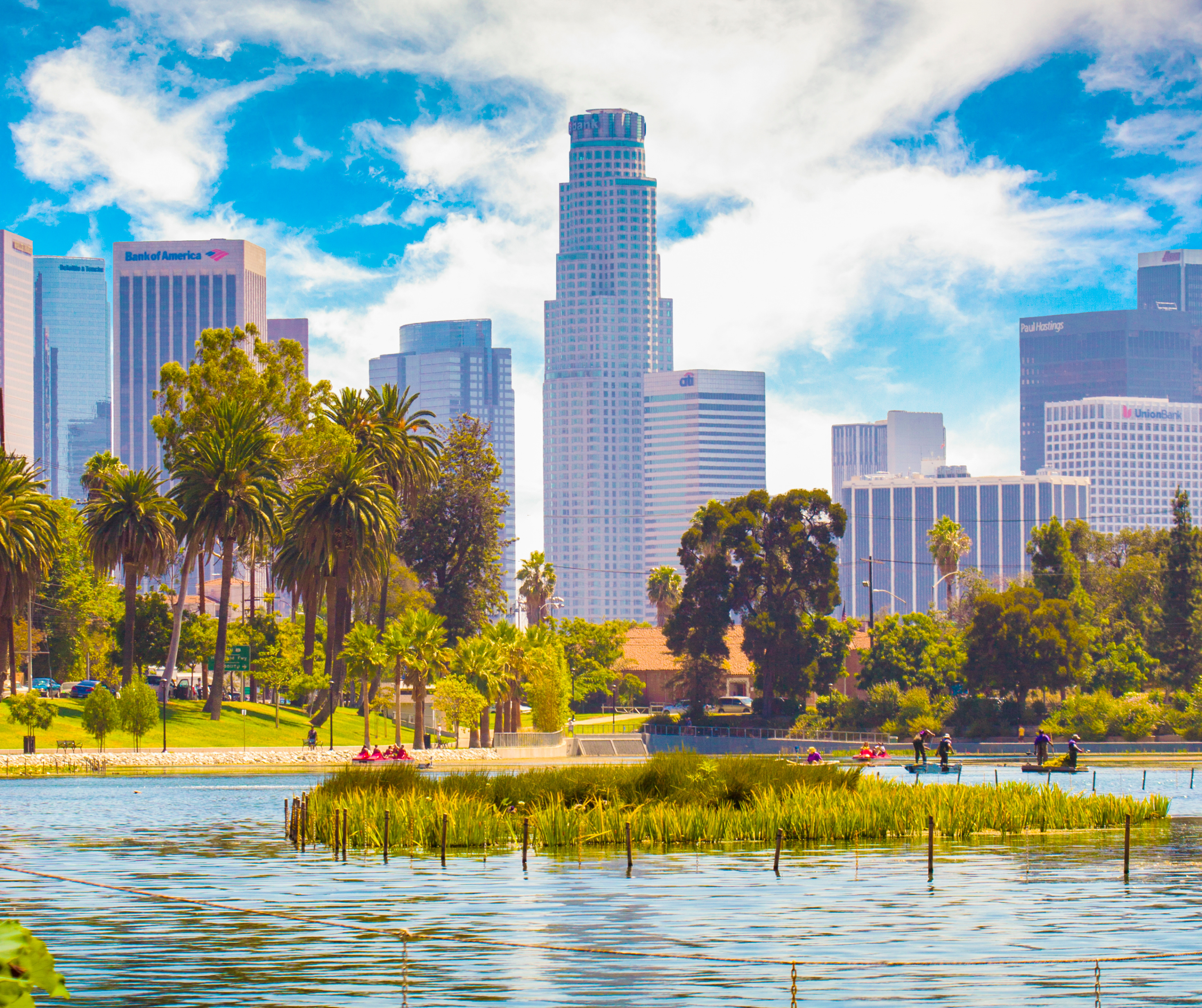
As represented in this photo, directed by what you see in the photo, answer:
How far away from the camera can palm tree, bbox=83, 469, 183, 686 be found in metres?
99.5

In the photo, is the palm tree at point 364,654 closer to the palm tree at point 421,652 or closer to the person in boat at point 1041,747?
the palm tree at point 421,652

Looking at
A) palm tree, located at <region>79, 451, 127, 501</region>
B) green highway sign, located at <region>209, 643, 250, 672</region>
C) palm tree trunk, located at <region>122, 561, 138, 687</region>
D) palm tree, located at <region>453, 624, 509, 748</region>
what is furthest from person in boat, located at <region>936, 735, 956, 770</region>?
palm tree, located at <region>79, 451, 127, 501</region>

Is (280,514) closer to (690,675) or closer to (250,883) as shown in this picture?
(690,675)

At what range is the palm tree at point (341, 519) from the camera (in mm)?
105438

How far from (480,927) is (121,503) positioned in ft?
270

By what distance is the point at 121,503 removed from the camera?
10000 centimetres

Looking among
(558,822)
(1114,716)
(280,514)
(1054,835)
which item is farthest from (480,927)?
(280,514)

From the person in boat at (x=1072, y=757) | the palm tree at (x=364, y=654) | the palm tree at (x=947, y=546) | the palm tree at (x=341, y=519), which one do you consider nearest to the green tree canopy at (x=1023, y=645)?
the person in boat at (x=1072, y=757)

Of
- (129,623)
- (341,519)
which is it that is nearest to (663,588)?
(341,519)

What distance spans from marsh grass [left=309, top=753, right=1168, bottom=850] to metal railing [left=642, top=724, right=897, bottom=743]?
57588 mm

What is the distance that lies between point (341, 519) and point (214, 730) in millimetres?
17043

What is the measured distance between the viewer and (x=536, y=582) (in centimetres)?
17912

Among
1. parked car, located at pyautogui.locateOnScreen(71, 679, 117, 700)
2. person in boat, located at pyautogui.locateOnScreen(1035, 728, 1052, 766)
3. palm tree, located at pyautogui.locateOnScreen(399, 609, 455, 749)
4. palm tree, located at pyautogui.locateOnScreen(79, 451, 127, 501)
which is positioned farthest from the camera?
palm tree, located at pyautogui.locateOnScreen(79, 451, 127, 501)

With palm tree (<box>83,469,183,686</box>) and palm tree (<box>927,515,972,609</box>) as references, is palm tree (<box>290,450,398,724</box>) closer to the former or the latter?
palm tree (<box>83,469,183,686</box>)
